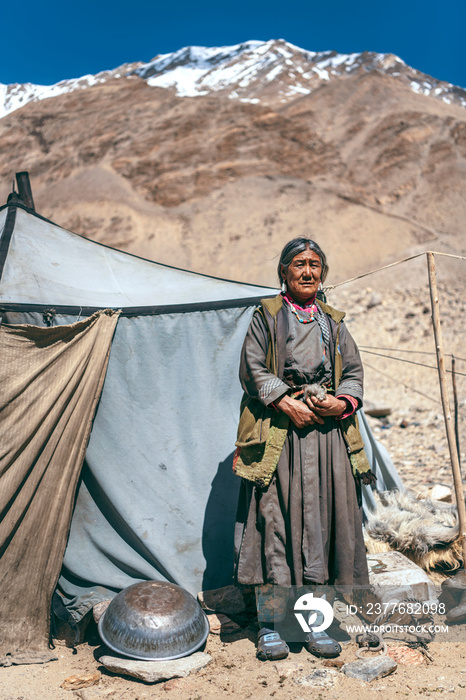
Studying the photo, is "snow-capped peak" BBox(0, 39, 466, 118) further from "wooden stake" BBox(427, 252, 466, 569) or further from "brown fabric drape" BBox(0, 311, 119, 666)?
"brown fabric drape" BBox(0, 311, 119, 666)

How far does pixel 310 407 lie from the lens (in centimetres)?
252

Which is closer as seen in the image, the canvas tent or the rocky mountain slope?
the canvas tent

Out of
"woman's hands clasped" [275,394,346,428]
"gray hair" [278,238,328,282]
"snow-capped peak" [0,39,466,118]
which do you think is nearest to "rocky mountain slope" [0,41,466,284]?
"snow-capped peak" [0,39,466,118]

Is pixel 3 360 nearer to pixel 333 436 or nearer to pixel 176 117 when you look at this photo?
pixel 333 436

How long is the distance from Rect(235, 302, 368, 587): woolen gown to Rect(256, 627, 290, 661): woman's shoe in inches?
10.3

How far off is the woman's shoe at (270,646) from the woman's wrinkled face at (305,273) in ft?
5.06

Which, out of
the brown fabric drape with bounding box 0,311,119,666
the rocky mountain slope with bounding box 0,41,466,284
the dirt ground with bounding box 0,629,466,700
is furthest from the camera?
the rocky mountain slope with bounding box 0,41,466,284

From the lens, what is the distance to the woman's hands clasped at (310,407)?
2.48 metres

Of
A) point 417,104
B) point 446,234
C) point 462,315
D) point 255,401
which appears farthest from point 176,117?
point 255,401

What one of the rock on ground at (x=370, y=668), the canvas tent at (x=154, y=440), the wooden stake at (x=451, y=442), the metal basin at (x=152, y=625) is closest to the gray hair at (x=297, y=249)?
the canvas tent at (x=154, y=440)

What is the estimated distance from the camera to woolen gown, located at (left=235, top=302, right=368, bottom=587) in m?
2.49

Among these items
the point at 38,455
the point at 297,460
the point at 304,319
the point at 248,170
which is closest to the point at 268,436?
the point at 297,460

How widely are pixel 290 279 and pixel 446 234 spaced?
22.1m

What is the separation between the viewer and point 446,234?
2277 centimetres
